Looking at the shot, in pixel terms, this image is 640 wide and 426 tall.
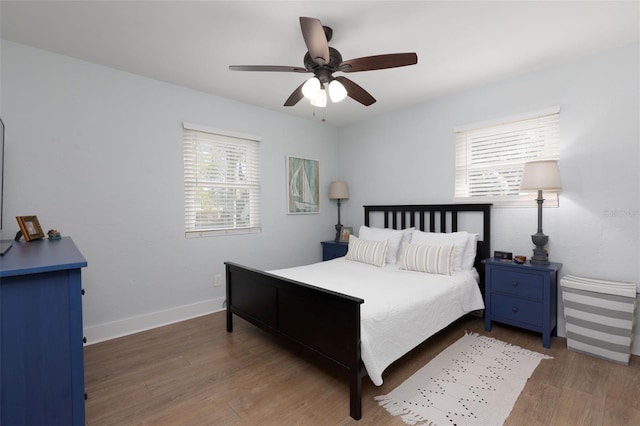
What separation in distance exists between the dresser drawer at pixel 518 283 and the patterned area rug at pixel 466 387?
476 millimetres

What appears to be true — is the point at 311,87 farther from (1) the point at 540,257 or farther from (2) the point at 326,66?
(1) the point at 540,257

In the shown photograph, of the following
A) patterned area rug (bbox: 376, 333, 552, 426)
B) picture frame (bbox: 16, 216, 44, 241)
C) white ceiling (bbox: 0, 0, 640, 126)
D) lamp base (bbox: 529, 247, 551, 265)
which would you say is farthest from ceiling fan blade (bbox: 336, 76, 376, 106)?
picture frame (bbox: 16, 216, 44, 241)

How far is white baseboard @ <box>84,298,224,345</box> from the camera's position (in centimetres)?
269

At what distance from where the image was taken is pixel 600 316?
230cm

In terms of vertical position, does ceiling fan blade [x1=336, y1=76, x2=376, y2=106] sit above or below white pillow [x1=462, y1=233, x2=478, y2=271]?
above

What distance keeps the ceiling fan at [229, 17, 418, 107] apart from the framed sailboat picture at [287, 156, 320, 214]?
1.86m

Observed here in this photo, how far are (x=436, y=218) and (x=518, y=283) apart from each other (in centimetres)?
115

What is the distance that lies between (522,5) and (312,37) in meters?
1.43

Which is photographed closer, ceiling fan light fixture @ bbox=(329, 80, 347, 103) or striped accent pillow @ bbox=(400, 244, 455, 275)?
ceiling fan light fixture @ bbox=(329, 80, 347, 103)

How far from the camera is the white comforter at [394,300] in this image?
73.3 inches

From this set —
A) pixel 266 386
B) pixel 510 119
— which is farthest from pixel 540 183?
pixel 266 386

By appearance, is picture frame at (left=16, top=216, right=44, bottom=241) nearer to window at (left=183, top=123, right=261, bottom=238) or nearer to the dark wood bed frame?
window at (left=183, top=123, right=261, bottom=238)

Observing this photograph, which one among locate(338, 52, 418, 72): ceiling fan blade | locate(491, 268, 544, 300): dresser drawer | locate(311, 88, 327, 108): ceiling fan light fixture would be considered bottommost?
locate(491, 268, 544, 300): dresser drawer

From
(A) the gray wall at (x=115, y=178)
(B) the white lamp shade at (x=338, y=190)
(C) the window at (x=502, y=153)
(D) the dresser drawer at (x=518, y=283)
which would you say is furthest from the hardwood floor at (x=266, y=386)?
(B) the white lamp shade at (x=338, y=190)
